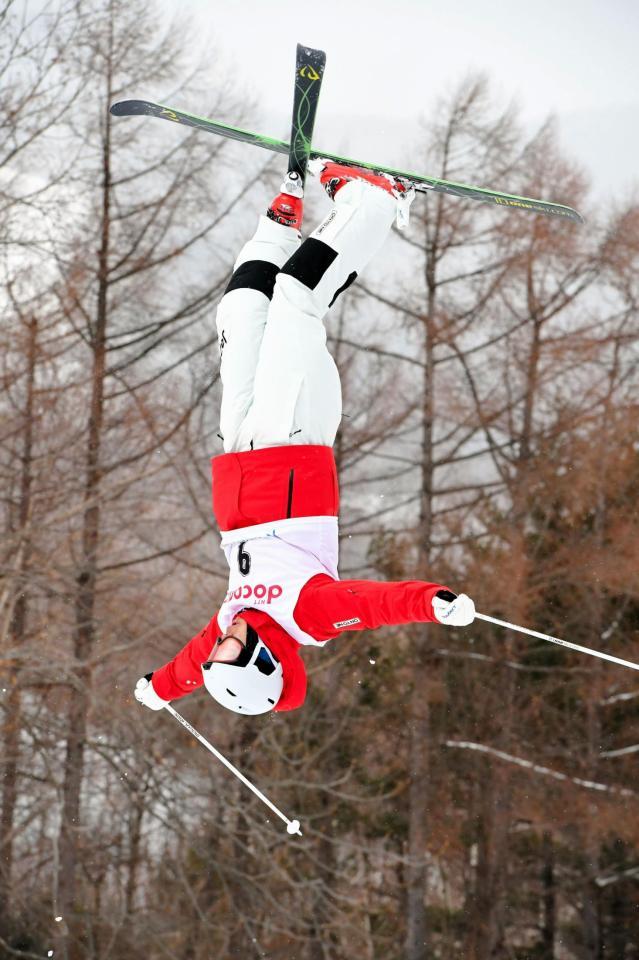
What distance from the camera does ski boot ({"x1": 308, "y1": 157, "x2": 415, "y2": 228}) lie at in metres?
3.53

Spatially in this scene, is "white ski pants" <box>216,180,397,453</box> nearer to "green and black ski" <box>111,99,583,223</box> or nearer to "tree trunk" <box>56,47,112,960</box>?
"green and black ski" <box>111,99,583,223</box>

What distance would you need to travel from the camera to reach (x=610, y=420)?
10.2m

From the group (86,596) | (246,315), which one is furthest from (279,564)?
(86,596)

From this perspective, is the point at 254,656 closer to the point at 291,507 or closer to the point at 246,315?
the point at 291,507

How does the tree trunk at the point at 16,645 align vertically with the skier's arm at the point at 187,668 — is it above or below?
above

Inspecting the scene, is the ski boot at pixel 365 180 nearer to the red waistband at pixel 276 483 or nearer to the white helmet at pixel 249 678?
the red waistband at pixel 276 483

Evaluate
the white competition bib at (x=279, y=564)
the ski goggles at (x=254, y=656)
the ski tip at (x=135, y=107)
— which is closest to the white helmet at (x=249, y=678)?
the ski goggles at (x=254, y=656)

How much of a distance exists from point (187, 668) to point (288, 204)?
69.9 inches

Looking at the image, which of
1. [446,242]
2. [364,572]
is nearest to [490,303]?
[446,242]

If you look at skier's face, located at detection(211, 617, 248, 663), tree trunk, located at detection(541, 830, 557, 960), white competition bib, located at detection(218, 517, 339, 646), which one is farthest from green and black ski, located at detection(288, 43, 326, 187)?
tree trunk, located at detection(541, 830, 557, 960)

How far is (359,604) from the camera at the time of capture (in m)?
3.00

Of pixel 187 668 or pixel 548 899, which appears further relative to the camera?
pixel 548 899

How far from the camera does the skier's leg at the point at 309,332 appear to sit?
3.24 m

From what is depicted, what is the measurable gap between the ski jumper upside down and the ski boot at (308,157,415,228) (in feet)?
0.17
